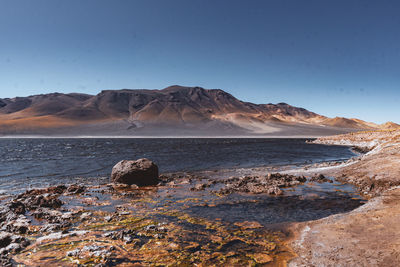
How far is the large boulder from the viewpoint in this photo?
1600 cm

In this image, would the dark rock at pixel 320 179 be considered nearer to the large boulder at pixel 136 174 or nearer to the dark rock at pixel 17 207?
the large boulder at pixel 136 174

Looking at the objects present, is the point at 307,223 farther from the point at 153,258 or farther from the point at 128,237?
the point at 128,237

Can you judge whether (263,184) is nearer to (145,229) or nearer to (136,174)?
(136,174)

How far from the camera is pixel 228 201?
456 inches

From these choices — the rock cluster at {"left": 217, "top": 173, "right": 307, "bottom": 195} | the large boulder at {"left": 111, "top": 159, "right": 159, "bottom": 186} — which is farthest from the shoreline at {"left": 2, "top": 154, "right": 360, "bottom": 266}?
the large boulder at {"left": 111, "top": 159, "right": 159, "bottom": 186}

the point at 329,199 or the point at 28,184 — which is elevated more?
the point at 329,199

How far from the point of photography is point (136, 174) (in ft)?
52.6

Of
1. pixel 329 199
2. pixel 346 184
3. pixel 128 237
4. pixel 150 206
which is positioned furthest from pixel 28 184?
pixel 346 184

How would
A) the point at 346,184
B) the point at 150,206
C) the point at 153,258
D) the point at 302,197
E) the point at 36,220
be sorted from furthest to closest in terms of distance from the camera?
the point at 346,184 → the point at 302,197 → the point at 150,206 → the point at 36,220 → the point at 153,258

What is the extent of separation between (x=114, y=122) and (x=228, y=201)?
20222cm

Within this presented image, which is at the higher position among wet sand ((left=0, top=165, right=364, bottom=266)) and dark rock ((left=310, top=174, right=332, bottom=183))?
dark rock ((left=310, top=174, right=332, bottom=183))

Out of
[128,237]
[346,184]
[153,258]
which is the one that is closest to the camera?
[153,258]

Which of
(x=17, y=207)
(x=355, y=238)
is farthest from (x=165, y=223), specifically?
(x=17, y=207)

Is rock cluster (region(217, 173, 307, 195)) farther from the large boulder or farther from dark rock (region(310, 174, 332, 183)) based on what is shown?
the large boulder
